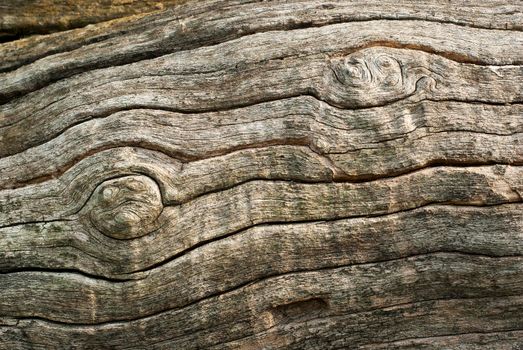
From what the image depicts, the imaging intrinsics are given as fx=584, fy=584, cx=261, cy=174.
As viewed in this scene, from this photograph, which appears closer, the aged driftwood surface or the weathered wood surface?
the aged driftwood surface

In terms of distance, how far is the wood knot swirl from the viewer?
2619 millimetres

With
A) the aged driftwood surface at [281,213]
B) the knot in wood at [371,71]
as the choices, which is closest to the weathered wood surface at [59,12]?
the aged driftwood surface at [281,213]

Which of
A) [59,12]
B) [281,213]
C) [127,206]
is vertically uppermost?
[59,12]

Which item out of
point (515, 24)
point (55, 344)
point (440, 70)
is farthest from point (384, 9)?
point (55, 344)

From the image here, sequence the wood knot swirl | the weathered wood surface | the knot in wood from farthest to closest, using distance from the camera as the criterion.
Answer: the weathered wood surface < the knot in wood < the wood knot swirl

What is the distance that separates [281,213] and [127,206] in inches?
27.6

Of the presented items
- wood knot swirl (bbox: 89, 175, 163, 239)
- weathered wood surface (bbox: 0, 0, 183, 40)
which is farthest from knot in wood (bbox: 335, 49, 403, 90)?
weathered wood surface (bbox: 0, 0, 183, 40)

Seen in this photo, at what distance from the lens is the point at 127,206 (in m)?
2.62

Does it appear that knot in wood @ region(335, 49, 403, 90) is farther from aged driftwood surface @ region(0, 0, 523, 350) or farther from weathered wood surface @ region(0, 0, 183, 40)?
weathered wood surface @ region(0, 0, 183, 40)

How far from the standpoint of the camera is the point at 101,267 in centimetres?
269

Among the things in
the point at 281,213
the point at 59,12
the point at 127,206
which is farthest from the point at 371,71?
the point at 59,12

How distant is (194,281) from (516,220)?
5.00ft

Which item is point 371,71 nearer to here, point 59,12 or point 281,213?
point 281,213

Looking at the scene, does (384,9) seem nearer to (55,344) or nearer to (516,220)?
(516,220)
